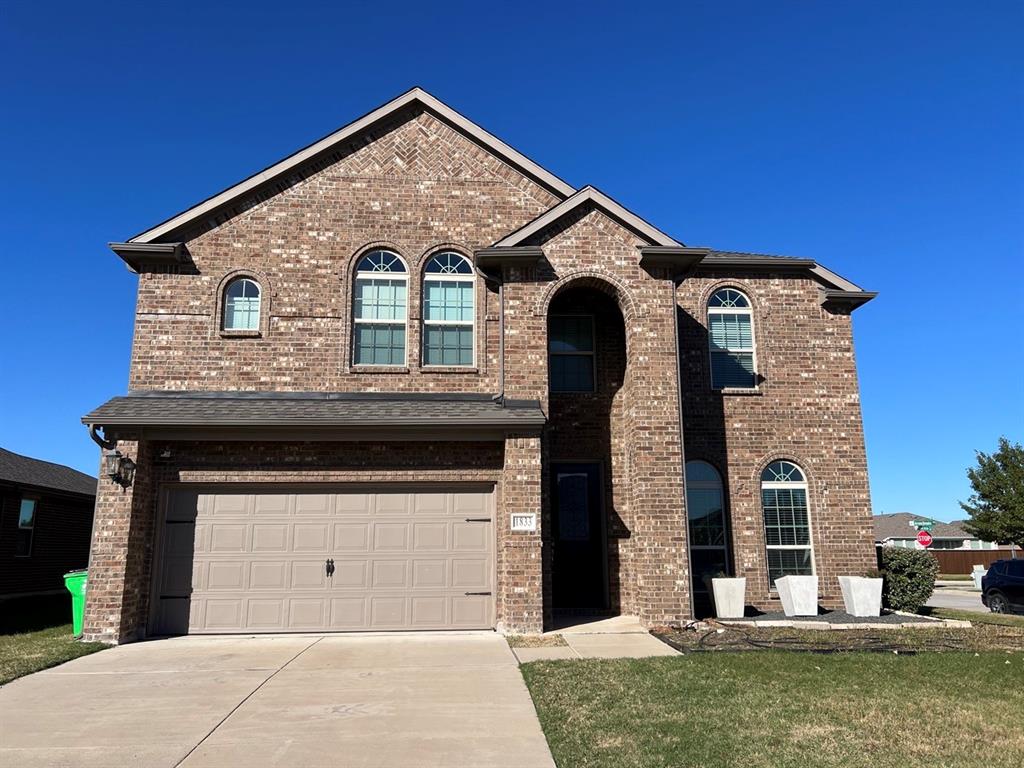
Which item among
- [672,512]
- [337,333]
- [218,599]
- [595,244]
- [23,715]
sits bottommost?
[23,715]

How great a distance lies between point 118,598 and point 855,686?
10174mm

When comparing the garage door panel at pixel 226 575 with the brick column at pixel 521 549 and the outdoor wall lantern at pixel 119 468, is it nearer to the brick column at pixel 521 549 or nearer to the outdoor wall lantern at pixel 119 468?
the outdoor wall lantern at pixel 119 468

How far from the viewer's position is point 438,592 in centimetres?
1172

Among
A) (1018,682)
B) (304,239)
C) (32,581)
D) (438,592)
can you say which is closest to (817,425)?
(1018,682)

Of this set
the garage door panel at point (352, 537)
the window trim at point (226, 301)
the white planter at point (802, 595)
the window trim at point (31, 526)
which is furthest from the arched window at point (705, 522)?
the window trim at point (31, 526)

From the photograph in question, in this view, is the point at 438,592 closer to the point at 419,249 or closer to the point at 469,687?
the point at 469,687

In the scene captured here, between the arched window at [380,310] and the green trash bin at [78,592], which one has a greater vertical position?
the arched window at [380,310]

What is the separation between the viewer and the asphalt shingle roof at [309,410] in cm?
1123

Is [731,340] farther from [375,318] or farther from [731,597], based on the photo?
[375,318]

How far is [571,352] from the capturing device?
1422 centimetres

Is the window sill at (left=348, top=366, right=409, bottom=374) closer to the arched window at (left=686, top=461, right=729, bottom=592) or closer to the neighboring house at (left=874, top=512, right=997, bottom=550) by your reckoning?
the arched window at (left=686, top=461, right=729, bottom=592)

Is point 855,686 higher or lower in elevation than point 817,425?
lower

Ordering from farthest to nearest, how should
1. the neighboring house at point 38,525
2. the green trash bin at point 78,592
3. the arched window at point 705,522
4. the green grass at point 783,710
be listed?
the neighboring house at point 38,525 < the arched window at point 705,522 < the green trash bin at point 78,592 < the green grass at point 783,710

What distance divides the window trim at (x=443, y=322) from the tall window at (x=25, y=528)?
44.7 ft
